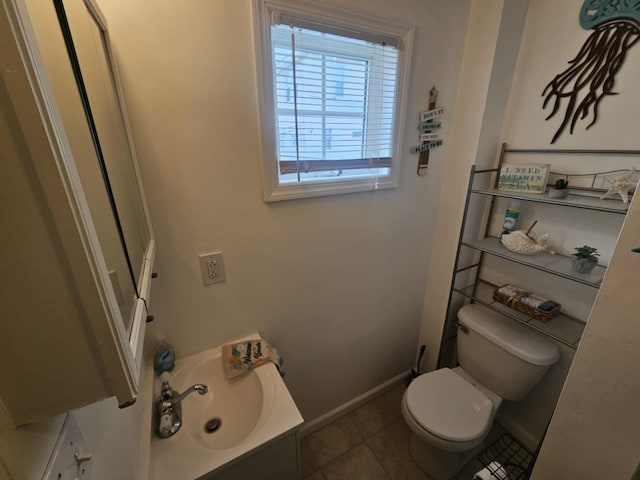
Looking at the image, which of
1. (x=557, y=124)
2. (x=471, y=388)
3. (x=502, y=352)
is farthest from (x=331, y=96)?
(x=471, y=388)

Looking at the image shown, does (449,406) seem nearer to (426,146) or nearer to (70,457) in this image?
(426,146)

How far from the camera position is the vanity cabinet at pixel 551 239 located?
3.83 feet

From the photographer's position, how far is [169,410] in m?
0.96

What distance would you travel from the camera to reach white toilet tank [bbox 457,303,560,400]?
1322 millimetres

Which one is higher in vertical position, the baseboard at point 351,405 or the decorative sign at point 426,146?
the decorative sign at point 426,146

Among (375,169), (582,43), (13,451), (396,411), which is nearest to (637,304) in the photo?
(375,169)

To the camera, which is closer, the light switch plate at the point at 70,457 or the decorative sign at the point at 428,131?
the light switch plate at the point at 70,457

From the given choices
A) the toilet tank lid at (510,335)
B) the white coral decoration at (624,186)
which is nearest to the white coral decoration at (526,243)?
the white coral decoration at (624,186)

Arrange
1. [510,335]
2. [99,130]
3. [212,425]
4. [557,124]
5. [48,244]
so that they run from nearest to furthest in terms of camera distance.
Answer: [48,244]
[99,130]
[212,425]
[557,124]
[510,335]

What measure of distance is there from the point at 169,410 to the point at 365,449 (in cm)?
123

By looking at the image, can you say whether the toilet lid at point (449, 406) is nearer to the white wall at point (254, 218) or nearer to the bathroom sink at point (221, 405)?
the white wall at point (254, 218)

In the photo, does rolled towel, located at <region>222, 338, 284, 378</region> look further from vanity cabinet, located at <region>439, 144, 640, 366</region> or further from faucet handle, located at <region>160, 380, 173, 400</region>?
vanity cabinet, located at <region>439, 144, 640, 366</region>

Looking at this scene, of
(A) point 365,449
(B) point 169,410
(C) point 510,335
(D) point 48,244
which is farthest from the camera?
(A) point 365,449

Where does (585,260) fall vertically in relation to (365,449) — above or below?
above
